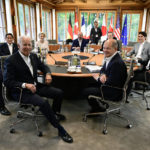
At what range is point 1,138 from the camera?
6.16ft

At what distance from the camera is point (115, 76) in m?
1.88

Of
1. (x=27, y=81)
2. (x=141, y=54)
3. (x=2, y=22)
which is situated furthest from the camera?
(x=2, y=22)

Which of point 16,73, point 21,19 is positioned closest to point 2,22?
point 21,19

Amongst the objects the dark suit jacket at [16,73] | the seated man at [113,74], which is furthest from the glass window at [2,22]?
the seated man at [113,74]

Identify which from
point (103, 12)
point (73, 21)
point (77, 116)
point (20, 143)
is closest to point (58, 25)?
point (73, 21)

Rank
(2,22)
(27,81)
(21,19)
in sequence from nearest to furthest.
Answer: (27,81) < (2,22) < (21,19)

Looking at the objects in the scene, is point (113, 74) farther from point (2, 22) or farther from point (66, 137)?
point (2, 22)

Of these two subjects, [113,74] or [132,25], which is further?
[132,25]

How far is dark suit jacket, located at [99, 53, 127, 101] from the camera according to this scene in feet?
6.10

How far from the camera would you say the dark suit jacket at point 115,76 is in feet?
6.10

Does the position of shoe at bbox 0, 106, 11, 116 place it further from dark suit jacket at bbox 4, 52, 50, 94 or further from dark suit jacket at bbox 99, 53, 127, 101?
dark suit jacket at bbox 99, 53, 127, 101

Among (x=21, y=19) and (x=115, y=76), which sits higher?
(x=21, y=19)

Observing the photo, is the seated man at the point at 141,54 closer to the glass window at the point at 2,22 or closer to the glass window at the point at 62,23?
the glass window at the point at 2,22

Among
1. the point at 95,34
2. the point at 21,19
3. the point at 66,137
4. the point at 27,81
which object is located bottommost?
the point at 66,137
